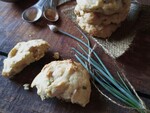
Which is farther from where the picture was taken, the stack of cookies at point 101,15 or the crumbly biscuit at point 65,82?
the stack of cookies at point 101,15

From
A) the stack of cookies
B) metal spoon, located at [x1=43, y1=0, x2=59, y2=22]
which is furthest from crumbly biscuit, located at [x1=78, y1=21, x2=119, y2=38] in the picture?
metal spoon, located at [x1=43, y1=0, x2=59, y2=22]

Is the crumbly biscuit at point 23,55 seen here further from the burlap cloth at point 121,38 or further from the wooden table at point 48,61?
the burlap cloth at point 121,38

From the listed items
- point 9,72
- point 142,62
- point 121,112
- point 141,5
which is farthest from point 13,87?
point 141,5

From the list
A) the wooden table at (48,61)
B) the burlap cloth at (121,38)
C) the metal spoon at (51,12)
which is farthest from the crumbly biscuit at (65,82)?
the metal spoon at (51,12)

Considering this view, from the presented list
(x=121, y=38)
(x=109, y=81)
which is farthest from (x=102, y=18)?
(x=109, y=81)

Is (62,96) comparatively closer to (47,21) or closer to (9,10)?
(47,21)

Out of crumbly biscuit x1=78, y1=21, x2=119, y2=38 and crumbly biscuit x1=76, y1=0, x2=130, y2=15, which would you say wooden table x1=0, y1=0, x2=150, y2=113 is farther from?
crumbly biscuit x1=76, y1=0, x2=130, y2=15

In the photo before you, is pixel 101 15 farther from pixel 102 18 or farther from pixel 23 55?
pixel 23 55
